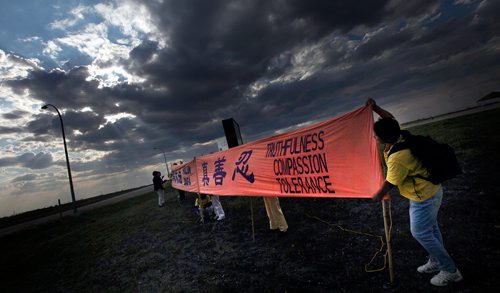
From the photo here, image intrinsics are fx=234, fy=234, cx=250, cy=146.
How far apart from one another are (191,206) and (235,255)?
8.08 m

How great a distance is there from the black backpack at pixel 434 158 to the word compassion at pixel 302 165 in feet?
4.90

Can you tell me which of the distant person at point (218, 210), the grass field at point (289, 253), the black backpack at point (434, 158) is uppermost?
the black backpack at point (434, 158)

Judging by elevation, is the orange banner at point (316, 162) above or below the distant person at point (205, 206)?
above

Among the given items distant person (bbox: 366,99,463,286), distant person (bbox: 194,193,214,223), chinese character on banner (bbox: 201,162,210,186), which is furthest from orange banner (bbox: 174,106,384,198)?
distant person (bbox: 194,193,214,223)

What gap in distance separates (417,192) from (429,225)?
475mm

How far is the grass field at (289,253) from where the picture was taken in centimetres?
374

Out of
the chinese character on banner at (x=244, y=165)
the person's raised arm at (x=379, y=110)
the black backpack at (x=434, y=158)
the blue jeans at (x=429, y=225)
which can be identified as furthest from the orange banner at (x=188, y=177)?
the black backpack at (x=434, y=158)

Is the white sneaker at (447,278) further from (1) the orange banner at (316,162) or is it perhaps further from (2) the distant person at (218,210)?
(2) the distant person at (218,210)

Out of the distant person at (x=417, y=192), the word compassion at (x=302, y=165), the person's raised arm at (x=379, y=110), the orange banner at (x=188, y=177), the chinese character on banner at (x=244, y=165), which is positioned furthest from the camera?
the orange banner at (x=188, y=177)

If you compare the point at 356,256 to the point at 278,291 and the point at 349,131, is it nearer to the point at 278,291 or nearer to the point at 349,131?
the point at 278,291

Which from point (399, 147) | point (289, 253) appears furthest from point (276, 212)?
point (399, 147)

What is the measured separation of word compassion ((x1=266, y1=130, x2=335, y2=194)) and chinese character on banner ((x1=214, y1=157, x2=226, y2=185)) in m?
2.49

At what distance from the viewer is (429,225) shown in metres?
3.01

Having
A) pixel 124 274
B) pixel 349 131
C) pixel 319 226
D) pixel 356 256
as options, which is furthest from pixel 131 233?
pixel 349 131
